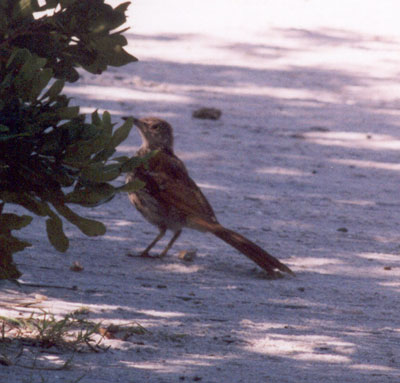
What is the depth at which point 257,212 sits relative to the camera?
8.62 metres

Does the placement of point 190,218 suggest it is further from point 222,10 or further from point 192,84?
point 222,10

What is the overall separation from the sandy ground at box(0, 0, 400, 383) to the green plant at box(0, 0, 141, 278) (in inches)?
27.3

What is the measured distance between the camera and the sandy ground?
16.0 ft

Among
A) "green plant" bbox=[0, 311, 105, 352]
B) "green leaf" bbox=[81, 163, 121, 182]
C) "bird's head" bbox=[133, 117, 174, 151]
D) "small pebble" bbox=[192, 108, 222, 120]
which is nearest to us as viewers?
"green leaf" bbox=[81, 163, 121, 182]

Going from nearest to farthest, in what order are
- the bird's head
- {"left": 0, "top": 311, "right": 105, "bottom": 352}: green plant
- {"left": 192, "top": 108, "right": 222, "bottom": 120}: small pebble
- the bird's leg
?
{"left": 0, "top": 311, "right": 105, "bottom": 352}: green plant < the bird's leg < the bird's head < {"left": 192, "top": 108, "right": 222, "bottom": 120}: small pebble

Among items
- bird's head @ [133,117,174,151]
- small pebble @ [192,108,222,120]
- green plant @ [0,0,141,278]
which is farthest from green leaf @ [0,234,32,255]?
small pebble @ [192,108,222,120]

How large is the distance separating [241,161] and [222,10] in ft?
19.2

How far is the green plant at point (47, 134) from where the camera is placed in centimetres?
391

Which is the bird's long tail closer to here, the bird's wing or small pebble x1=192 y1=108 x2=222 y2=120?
the bird's wing

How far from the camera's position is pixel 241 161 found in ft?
33.3

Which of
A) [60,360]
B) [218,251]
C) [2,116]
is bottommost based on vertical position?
[218,251]

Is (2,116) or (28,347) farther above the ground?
(2,116)

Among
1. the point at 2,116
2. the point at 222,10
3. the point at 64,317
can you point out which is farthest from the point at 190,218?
the point at 222,10

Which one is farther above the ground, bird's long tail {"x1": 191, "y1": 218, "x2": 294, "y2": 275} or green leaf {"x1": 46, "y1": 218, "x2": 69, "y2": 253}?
green leaf {"x1": 46, "y1": 218, "x2": 69, "y2": 253}
